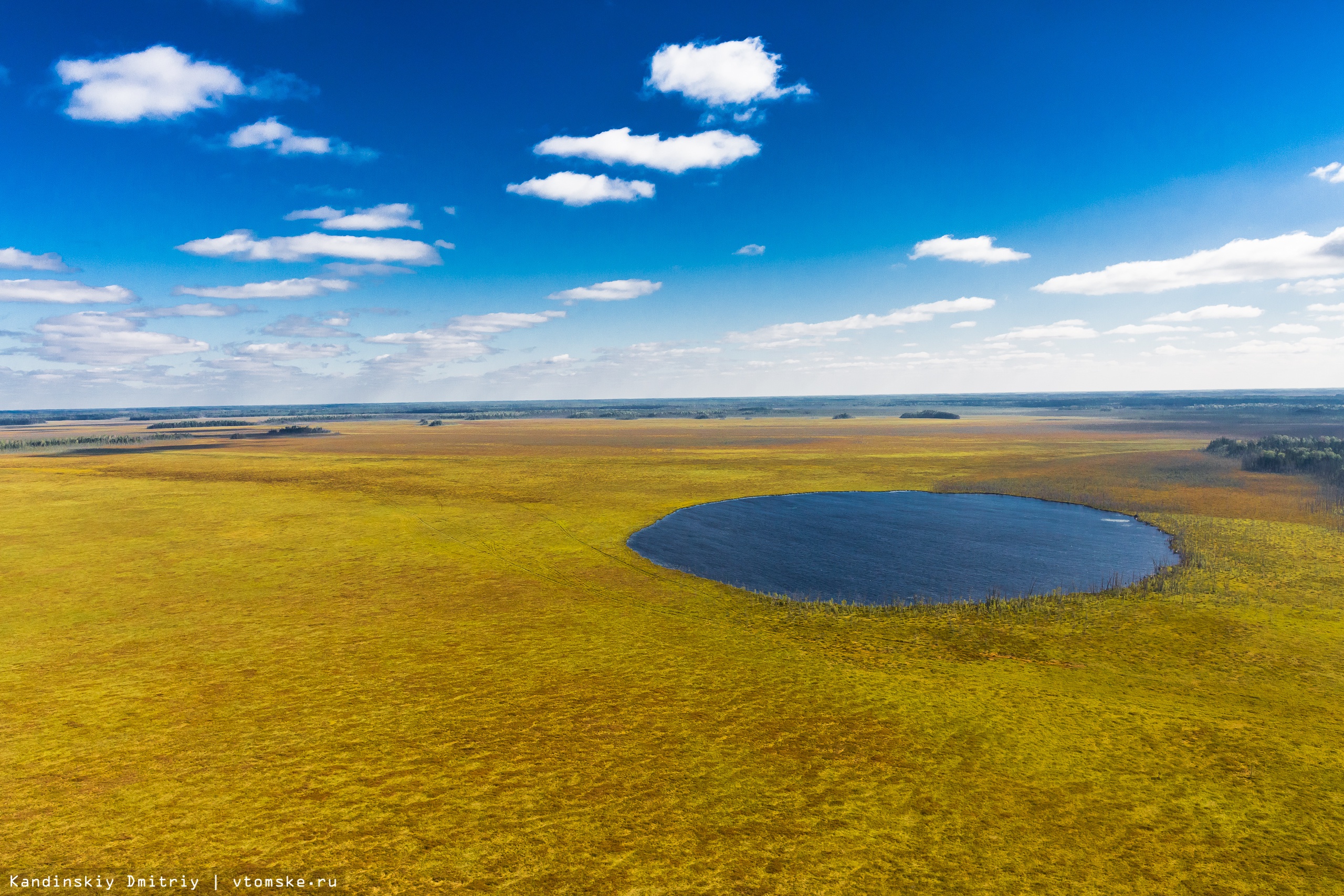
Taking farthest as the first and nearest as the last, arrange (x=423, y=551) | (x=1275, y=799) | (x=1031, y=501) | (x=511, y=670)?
1. (x=1031, y=501)
2. (x=423, y=551)
3. (x=511, y=670)
4. (x=1275, y=799)

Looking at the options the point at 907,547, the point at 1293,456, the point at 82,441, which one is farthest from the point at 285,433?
the point at 1293,456

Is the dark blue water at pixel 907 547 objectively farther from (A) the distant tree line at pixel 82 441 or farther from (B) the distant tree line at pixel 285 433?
(B) the distant tree line at pixel 285 433

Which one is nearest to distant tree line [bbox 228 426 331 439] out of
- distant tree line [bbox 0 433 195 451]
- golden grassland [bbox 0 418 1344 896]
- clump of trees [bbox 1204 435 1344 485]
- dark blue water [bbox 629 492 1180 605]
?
distant tree line [bbox 0 433 195 451]

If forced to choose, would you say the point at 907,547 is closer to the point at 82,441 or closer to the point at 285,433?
the point at 82,441

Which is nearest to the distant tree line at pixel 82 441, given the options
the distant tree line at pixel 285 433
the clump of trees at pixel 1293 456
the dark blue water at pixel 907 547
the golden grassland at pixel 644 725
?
the distant tree line at pixel 285 433

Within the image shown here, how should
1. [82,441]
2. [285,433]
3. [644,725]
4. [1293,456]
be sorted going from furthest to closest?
[285,433] → [82,441] → [1293,456] → [644,725]

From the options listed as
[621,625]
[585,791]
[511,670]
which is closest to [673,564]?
[621,625]

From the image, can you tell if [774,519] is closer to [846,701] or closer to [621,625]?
[621,625]
